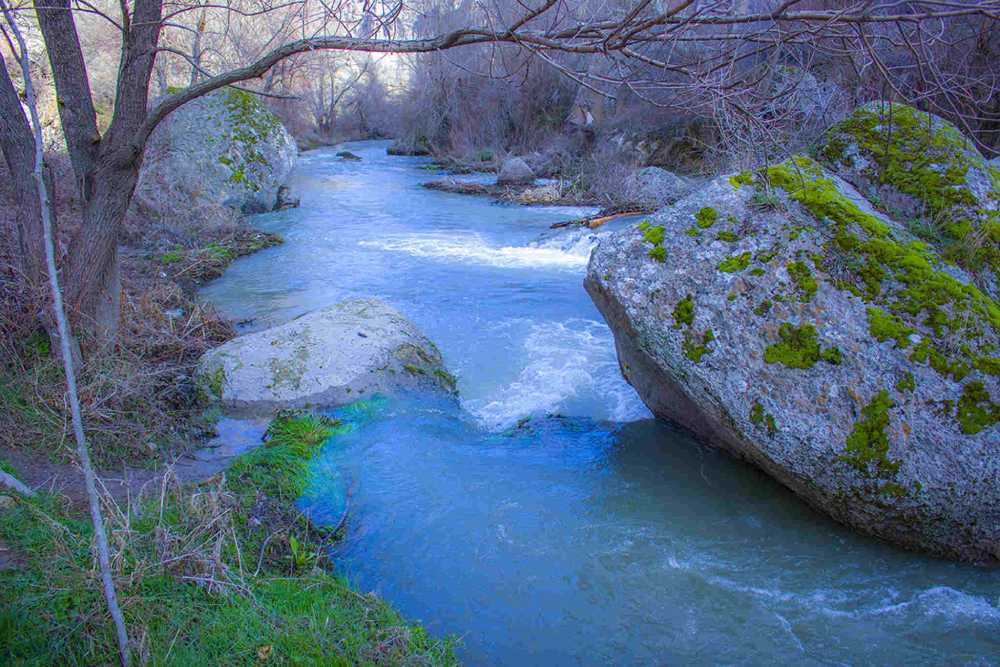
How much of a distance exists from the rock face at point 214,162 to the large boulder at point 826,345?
10716mm

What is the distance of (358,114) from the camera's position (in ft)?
138

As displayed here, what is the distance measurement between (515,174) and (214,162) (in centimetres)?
884

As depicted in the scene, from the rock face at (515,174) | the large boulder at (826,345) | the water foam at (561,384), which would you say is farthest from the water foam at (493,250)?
the rock face at (515,174)

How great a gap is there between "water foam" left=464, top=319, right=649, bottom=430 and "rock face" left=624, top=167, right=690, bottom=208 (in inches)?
309

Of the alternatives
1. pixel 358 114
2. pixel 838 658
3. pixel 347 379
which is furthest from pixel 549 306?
pixel 358 114

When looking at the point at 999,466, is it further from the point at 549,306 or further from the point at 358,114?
the point at 358,114

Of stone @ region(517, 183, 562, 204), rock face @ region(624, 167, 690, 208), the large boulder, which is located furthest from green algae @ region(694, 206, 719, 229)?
stone @ region(517, 183, 562, 204)

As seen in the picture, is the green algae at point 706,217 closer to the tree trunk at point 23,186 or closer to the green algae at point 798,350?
the green algae at point 798,350

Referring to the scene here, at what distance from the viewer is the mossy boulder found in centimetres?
509

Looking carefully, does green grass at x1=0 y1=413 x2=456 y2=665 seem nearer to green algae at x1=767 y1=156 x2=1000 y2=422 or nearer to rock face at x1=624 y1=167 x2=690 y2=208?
green algae at x1=767 y1=156 x2=1000 y2=422

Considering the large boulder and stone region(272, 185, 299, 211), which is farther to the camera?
stone region(272, 185, 299, 211)

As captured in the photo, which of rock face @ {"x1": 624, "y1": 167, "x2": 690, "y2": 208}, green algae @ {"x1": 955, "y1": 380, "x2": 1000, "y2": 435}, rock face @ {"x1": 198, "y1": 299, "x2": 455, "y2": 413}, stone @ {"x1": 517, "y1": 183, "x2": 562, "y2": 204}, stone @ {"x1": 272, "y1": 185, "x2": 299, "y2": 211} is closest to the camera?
green algae @ {"x1": 955, "y1": 380, "x2": 1000, "y2": 435}

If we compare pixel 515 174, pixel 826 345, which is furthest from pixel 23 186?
pixel 515 174

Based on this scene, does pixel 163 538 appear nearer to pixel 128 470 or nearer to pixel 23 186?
pixel 128 470
